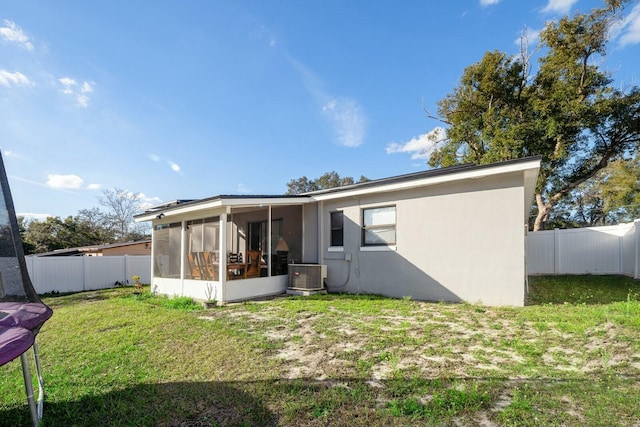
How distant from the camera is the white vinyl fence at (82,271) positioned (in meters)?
13.6

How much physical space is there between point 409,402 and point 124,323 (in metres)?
5.82

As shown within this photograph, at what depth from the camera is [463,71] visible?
1717 cm

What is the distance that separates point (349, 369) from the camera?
3486mm

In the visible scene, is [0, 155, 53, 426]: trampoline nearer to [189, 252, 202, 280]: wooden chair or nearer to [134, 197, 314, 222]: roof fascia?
[134, 197, 314, 222]: roof fascia

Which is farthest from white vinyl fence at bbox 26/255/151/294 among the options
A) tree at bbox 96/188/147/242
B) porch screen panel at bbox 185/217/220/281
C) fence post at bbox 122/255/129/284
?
tree at bbox 96/188/147/242

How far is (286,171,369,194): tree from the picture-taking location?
37188mm

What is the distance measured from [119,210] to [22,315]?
30088mm

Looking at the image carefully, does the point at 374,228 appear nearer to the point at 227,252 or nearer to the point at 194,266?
the point at 227,252

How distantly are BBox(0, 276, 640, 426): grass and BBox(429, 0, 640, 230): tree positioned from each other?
34.1 feet

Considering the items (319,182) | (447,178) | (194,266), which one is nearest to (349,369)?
(447,178)

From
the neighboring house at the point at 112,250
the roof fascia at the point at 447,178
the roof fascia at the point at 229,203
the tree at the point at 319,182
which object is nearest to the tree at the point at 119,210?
the neighboring house at the point at 112,250

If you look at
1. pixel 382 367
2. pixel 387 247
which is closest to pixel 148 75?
pixel 387 247

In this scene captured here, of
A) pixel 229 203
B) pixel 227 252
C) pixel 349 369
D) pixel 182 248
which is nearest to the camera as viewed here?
pixel 349 369

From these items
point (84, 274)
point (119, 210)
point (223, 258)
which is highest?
point (119, 210)
